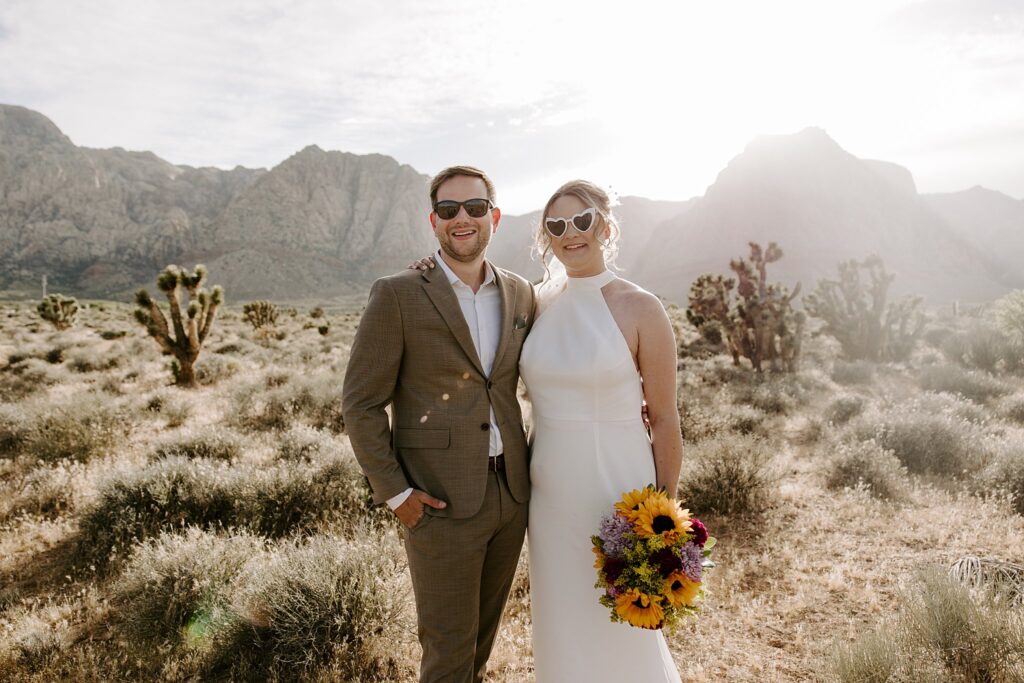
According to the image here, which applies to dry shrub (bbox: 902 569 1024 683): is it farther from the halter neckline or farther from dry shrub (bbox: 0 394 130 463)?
dry shrub (bbox: 0 394 130 463)

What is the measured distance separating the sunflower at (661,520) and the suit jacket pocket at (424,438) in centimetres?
98

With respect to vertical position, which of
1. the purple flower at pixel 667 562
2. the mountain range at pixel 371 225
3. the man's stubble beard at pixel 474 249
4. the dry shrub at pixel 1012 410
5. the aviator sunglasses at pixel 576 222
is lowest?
the dry shrub at pixel 1012 410

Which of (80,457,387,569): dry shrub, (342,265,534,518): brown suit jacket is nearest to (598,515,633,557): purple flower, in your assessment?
(342,265,534,518): brown suit jacket

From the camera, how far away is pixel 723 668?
3.89m

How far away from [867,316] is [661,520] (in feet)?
58.1

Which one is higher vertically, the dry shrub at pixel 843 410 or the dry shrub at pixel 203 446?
the dry shrub at pixel 203 446

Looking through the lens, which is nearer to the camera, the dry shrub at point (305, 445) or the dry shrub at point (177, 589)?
the dry shrub at point (177, 589)

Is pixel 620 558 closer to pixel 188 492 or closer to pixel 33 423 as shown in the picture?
pixel 188 492

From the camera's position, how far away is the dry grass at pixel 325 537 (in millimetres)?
3838

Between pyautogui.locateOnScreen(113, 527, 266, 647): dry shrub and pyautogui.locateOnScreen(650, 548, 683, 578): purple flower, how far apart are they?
3.41 m

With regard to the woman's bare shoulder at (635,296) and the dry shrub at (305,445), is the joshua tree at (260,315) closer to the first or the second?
the dry shrub at (305,445)

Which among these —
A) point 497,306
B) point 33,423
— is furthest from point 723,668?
point 33,423

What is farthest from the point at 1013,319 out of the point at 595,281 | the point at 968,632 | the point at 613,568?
the point at 613,568

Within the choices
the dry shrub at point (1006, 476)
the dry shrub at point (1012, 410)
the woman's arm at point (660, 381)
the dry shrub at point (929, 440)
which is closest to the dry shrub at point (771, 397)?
the dry shrub at point (929, 440)
